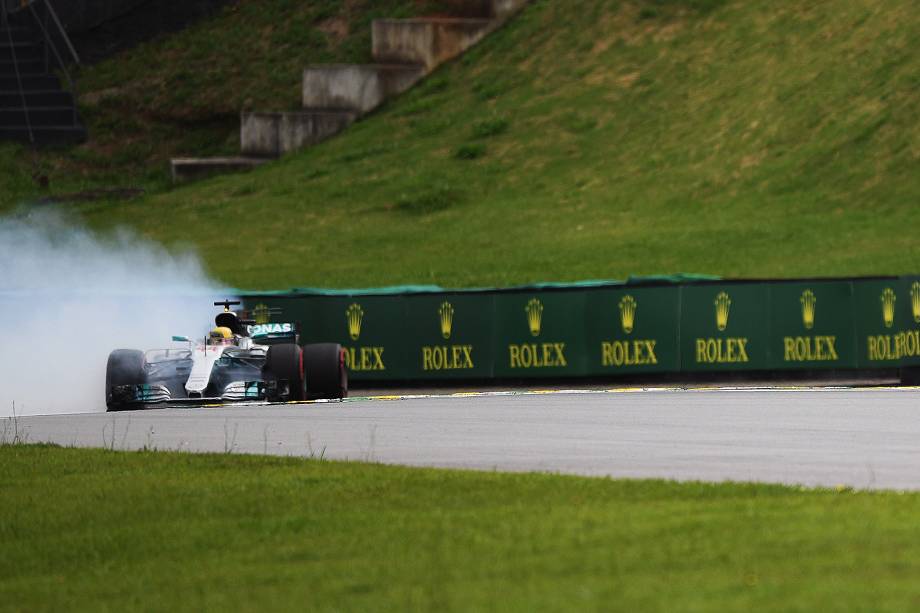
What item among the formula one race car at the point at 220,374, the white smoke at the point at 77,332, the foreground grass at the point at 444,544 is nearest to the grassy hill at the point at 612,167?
the white smoke at the point at 77,332

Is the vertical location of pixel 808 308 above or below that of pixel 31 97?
below

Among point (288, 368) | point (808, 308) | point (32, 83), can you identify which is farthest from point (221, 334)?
point (32, 83)

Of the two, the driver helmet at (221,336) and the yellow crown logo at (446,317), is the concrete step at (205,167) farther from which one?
the driver helmet at (221,336)

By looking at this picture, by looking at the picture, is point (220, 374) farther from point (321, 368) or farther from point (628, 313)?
point (628, 313)

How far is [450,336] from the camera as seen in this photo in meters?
32.0

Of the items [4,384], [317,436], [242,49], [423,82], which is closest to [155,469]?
[317,436]

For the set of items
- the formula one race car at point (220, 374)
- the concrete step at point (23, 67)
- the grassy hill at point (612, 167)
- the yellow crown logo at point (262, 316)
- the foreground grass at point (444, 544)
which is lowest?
the foreground grass at point (444, 544)

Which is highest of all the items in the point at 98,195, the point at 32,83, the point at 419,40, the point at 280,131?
the point at 419,40

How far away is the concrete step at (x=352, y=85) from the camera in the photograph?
59750 mm

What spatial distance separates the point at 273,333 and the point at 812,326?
843 centimetres

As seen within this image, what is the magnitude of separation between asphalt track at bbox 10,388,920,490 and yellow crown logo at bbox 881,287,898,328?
1.81m

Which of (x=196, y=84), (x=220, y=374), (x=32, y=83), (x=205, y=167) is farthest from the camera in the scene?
(x=196, y=84)

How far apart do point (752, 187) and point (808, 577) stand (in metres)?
39.1

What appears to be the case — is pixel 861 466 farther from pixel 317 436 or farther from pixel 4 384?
pixel 4 384
